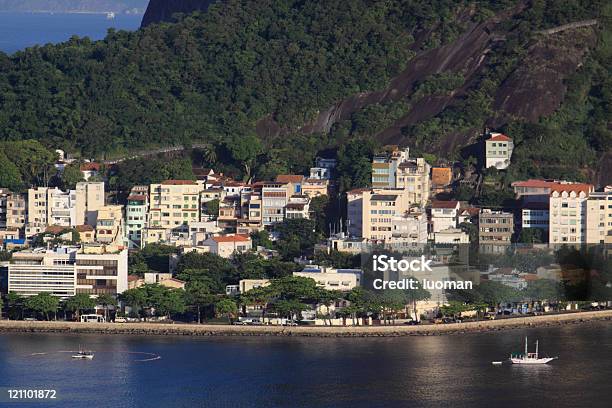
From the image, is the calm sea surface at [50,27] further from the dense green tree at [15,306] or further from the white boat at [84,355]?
the white boat at [84,355]

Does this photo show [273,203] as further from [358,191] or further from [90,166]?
[90,166]

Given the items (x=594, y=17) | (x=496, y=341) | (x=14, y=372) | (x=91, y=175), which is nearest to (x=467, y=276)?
(x=496, y=341)

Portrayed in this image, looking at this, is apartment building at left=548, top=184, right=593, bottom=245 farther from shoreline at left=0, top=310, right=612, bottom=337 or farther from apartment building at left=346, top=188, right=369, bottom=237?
shoreline at left=0, top=310, right=612, bottom=337

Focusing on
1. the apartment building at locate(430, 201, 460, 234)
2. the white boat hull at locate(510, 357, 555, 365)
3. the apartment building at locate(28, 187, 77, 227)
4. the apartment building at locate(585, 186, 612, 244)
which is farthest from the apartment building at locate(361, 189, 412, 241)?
the white boat hull at locate(510, 357, 555, 365)

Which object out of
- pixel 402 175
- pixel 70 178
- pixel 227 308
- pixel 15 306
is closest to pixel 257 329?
pixel 227 308

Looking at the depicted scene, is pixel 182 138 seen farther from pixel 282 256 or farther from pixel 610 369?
pixel 610 369

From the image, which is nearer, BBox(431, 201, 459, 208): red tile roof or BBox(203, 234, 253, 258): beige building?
BBox(203, 234, 253, 258): beige building

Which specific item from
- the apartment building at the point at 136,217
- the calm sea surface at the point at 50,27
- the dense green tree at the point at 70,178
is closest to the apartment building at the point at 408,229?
the apartment building at the point at 136,217
